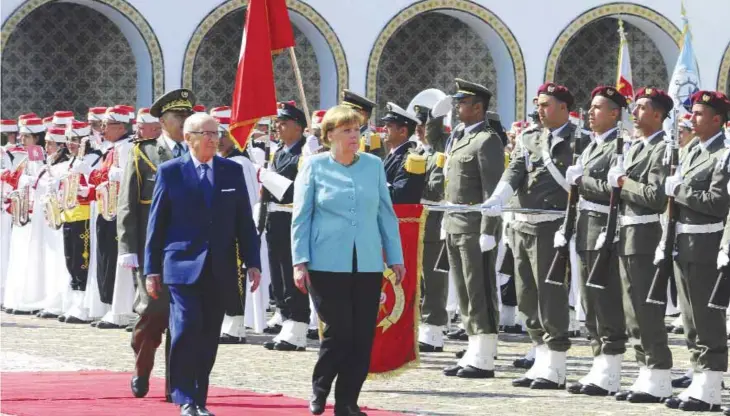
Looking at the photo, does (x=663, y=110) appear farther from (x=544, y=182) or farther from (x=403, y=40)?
(x=403, y=40)

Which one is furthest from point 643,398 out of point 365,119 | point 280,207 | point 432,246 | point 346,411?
point 280,207

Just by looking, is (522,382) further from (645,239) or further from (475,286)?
(645,239)

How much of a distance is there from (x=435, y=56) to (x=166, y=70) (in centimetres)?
462

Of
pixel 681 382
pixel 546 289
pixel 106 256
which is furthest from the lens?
pixel 106 256

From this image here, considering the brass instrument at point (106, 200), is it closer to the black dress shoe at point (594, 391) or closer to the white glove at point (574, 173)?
the white glove at point (574, 173)

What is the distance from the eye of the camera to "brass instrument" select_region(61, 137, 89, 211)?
15.0 metres

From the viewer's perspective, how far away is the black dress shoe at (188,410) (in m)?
7.96

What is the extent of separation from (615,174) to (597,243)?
485mm

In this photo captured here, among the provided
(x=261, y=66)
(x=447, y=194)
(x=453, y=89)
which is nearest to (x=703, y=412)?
(x=447, y=194)

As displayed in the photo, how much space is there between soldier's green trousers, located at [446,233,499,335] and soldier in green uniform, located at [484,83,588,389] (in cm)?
36

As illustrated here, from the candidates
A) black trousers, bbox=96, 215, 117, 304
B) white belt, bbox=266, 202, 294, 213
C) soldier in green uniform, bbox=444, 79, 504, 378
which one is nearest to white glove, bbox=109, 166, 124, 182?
black trousers, bbox=96, 215, 117, 304

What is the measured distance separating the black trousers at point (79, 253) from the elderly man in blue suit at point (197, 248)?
7004mm

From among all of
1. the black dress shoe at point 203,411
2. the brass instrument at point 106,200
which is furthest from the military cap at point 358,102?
the brass instrument at point 106,200

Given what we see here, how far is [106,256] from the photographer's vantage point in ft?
47.7
